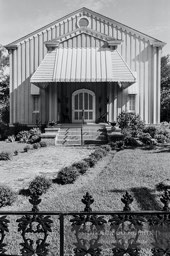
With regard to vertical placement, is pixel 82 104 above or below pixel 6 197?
above

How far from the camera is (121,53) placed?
68.1ft

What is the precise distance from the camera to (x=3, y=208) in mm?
6051

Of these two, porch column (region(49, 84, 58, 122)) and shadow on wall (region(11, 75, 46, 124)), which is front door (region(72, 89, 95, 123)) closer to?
porch column (region(49, 84, 58, 122))

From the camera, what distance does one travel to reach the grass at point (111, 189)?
582 cm

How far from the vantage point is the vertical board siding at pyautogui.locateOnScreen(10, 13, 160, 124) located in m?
20.5

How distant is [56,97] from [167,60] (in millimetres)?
34127

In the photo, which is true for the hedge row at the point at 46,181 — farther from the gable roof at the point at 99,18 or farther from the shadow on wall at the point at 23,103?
the gable roof at the point at 99,18

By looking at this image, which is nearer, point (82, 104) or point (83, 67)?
point (83, 67)

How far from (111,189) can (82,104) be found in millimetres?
14130

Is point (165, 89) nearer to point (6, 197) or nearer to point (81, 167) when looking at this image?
point (81, 167)

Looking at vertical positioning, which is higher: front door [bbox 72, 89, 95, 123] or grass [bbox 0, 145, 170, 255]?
front door [bbox 72, 89, 95, 123]

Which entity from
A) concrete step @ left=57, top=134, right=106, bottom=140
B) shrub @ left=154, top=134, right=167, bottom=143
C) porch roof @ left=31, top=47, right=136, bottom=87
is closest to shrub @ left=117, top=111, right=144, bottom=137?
shrub @ left=154, top=134, right=167, bottom=143

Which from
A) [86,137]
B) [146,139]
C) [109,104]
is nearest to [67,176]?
[146,139]

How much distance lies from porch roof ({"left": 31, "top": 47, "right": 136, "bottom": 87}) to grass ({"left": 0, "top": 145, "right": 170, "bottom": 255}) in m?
8.46
